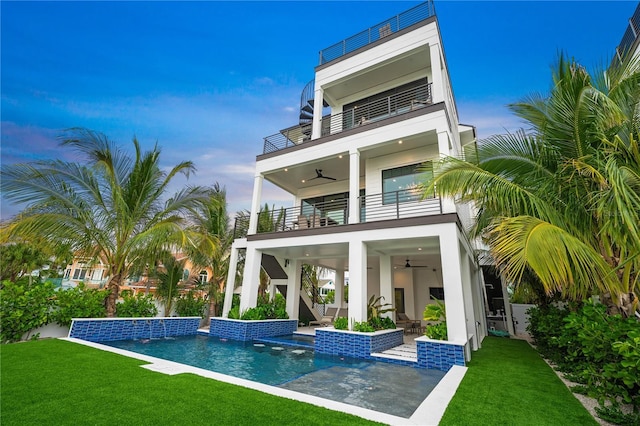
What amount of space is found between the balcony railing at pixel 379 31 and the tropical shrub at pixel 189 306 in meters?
13.1

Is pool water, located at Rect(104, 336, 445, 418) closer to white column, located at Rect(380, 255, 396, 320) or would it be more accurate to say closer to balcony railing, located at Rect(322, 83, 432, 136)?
white column, located at Rect(380, 255, 396, 320)

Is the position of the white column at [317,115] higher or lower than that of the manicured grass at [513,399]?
higher

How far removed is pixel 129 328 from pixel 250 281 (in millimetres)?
4192

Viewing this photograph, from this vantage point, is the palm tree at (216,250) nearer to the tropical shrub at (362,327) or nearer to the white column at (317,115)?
the white column at (317,115)

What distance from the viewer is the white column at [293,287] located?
1333cm

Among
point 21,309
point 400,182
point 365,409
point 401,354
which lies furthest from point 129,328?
point 400,182

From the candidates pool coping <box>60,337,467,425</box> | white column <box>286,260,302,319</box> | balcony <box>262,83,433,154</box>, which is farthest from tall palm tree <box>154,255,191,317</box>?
pool coping <box>60,337,467,425</box>

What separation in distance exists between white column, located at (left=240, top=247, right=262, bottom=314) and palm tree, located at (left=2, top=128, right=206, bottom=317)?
2.97 m

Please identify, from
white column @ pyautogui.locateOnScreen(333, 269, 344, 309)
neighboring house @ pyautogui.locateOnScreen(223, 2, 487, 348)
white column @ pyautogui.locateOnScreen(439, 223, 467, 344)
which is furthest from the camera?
white column @ pyautogui.locateOnScreen(333, 269, 344, 309)

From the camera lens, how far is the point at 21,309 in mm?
6961

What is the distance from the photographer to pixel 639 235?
3.48 metres

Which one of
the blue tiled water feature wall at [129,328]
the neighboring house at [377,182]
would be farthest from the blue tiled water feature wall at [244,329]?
the blue tiled water feature wall at [129,328]

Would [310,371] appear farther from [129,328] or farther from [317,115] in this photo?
[317,115]

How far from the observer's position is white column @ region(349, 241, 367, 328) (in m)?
8.60
